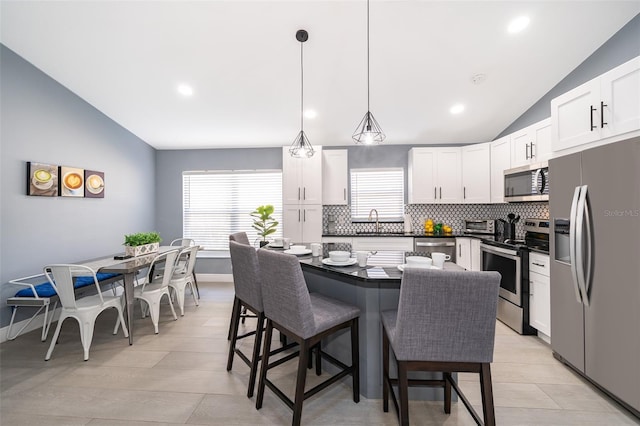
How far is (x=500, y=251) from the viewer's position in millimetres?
3193

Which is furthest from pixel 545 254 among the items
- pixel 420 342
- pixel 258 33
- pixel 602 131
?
pixel 258 33

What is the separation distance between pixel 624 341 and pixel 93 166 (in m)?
5.95

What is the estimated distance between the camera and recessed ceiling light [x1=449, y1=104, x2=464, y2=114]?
3.77 metres

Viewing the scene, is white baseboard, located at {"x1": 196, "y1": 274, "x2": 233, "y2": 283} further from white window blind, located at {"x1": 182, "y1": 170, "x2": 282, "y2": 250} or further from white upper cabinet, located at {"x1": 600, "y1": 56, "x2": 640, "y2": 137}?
white upper cabinet, located at {"x1": 600, "y1": 56, "x2": 640, "y2": 137}

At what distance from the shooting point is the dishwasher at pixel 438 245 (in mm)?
4090

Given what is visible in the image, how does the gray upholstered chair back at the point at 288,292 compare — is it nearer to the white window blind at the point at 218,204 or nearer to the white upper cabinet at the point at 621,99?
the white upper cabinet at the point at 621,99

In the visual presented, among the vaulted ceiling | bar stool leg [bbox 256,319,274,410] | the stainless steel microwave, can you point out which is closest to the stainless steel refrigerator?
the stainless steel microwave

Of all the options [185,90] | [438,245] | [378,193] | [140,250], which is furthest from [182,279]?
[438,245]

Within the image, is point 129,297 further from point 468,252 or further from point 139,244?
point 468,252

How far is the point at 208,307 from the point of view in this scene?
3771 millimetres

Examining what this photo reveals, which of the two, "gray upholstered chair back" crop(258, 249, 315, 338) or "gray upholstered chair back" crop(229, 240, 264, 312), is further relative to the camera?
"gray upholstered chair back" crop(229, 240, 264, 312)

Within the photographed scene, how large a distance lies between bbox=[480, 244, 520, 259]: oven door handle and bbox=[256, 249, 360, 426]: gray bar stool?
223cm

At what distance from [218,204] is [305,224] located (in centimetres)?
192

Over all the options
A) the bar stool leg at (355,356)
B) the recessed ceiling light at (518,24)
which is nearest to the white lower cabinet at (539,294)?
the bar stool leg at (355,356)
